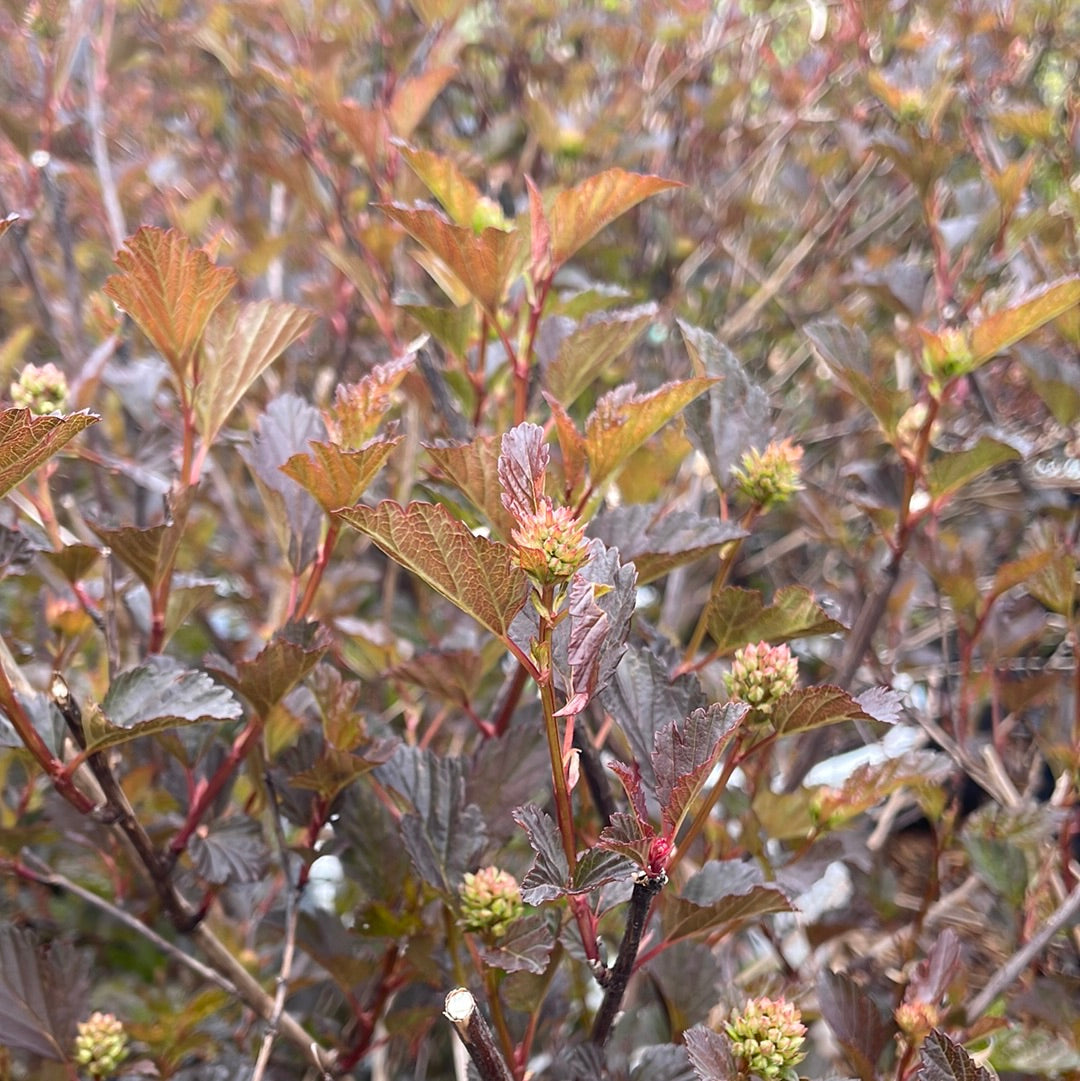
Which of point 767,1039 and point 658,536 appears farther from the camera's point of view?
point 658,536

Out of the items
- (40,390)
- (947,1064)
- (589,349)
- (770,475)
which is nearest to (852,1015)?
(947,1064)

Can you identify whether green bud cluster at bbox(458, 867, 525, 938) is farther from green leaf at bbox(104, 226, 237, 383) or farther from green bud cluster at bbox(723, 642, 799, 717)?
green leaf at bbox(104, 226, 237, 383)

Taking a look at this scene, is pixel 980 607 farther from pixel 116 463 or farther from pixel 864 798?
pixel 116 463

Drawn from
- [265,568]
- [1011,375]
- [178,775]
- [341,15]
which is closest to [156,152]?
[341,15]

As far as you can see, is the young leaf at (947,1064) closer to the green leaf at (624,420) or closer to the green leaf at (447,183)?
the green leaf at (624,420)

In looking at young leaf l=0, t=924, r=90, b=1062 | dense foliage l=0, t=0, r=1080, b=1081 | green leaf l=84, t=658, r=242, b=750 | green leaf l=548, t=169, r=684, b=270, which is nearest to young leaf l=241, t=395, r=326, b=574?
dense foliage l=0, t=0, r=1080, b=1081

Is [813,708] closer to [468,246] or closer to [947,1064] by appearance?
[947,1064]
